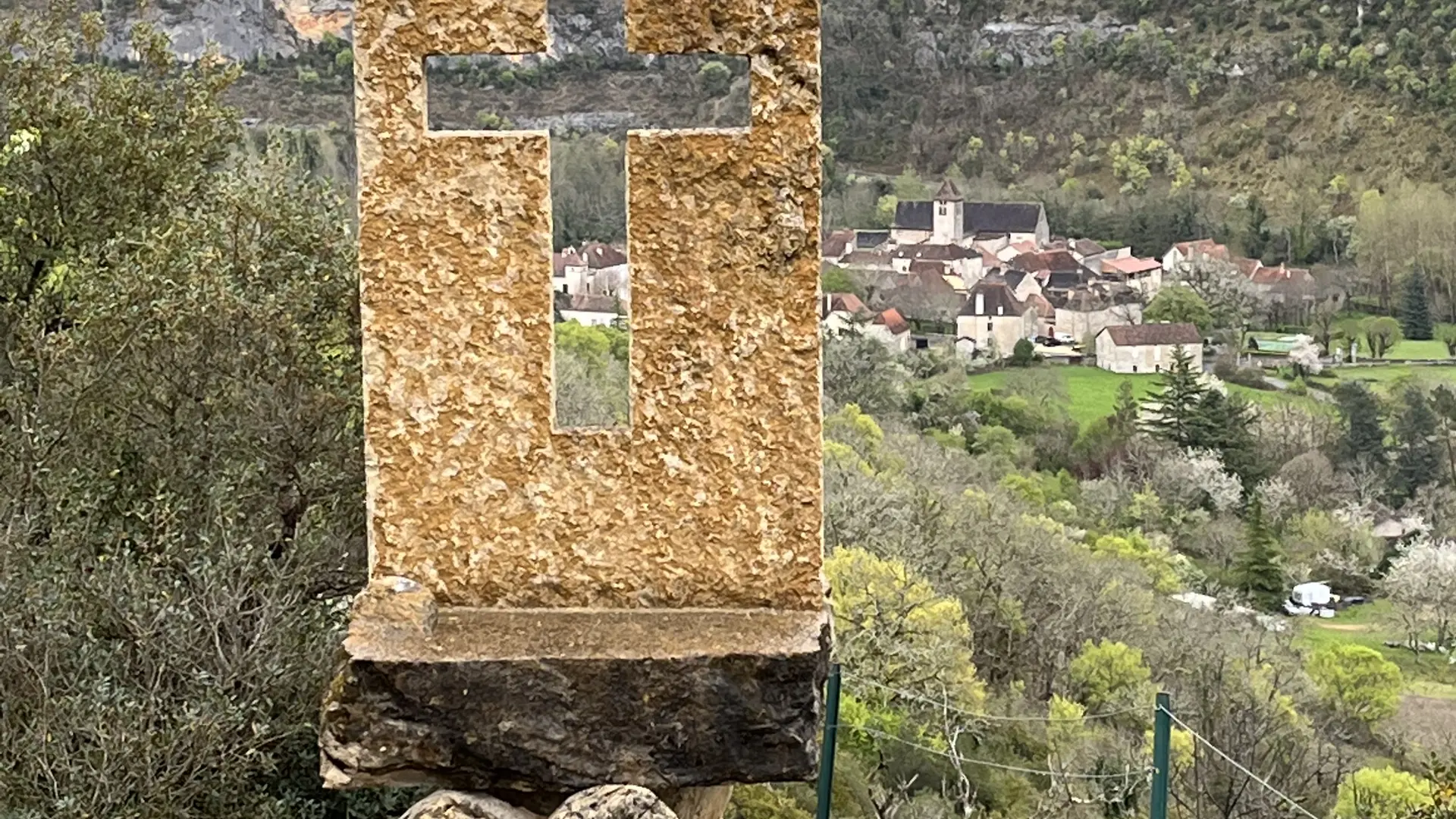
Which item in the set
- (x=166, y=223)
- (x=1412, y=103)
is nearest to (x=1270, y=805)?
(x=166, y=223)

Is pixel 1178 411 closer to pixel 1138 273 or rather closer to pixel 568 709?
pixel 1138 273

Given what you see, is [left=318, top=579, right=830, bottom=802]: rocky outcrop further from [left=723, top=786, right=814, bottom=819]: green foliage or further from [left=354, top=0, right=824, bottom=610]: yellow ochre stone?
[left=723, top=786, right=814, bottom=819]: green foliage

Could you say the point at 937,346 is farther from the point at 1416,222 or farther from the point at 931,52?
the point at 931,52

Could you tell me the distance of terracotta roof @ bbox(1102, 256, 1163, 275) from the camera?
7256cm

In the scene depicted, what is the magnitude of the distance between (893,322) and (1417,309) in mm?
21053

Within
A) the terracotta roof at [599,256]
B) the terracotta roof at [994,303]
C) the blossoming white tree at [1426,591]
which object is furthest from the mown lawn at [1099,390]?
the terracotta roof at [599,256]

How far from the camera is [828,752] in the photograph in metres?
5.05

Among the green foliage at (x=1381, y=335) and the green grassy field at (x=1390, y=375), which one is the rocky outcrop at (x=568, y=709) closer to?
the green grassy field at (x=1390, y=375)

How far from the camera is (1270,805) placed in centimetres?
1684

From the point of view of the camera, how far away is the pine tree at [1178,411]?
167 feet

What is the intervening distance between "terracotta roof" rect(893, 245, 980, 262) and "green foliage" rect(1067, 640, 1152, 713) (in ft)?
172

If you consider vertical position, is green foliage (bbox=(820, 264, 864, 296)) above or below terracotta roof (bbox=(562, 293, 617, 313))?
above

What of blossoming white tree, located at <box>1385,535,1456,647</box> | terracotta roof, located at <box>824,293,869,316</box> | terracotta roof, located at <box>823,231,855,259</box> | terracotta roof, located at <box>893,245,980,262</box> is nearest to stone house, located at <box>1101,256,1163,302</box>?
terracotta roof, located at <box>893,245,980,262</box>

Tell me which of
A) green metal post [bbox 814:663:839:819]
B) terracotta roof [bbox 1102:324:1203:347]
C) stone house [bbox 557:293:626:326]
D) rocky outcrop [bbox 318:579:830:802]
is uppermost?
stone house [bbox 557:293:626:326]
